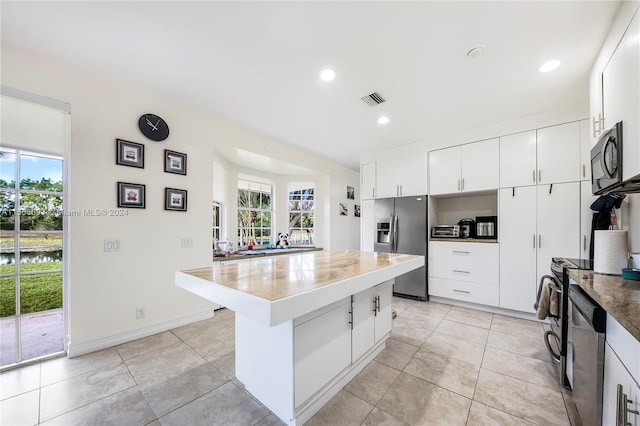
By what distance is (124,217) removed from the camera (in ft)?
8.21

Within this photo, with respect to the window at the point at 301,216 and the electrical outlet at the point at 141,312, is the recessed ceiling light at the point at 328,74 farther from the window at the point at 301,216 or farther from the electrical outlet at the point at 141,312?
the window at the point at 301,216

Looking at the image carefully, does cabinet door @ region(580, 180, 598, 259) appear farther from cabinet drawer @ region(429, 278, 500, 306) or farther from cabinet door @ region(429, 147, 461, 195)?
cabinet door @ region(429, 147, 461, 195)

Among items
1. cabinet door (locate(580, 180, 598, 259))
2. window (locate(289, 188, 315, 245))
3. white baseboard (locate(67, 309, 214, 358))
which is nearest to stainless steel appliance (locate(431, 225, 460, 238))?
cabinet door (locate(580, 180, 598, 259))

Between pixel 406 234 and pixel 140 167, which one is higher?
pixel 140 167

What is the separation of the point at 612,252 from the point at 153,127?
13.0ft

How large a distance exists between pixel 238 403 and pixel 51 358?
188cm

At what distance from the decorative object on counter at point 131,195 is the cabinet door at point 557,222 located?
15.1 feet

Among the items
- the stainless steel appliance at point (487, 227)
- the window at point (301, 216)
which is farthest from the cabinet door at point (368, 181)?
the stainless steel appliance at point (487, 227)

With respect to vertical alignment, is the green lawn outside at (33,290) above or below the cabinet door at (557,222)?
below

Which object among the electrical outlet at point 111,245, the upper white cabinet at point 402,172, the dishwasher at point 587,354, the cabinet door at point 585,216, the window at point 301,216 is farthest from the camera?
the window at point 301,216

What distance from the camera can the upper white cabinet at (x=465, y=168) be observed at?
3318 mm

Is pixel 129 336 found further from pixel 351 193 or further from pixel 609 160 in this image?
pixel 351 193

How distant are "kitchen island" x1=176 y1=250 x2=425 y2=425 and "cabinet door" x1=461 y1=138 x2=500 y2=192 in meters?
2.30

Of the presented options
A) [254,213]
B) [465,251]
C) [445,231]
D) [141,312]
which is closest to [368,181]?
[445,231]
